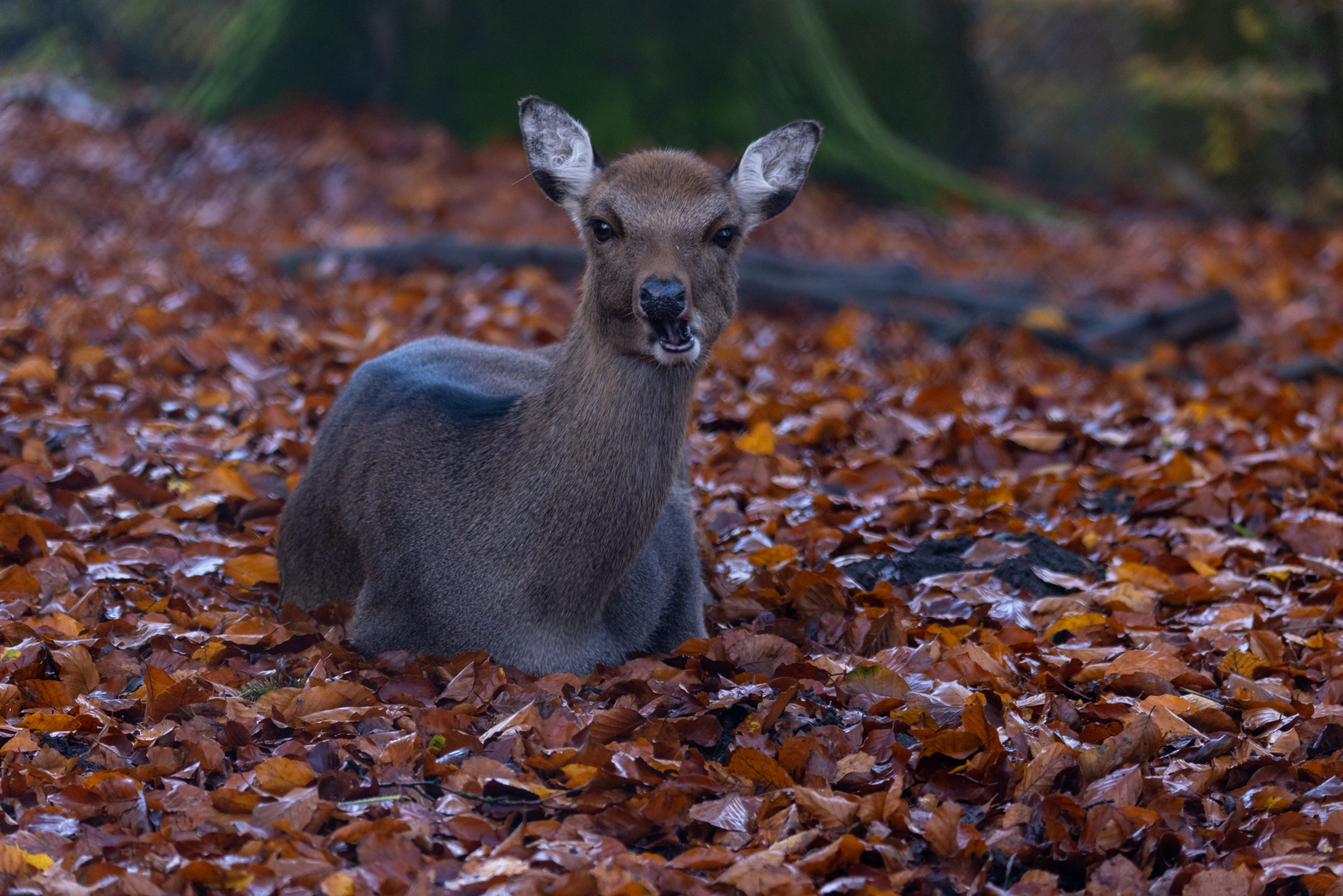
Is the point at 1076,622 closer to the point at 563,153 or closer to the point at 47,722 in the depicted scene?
the point at 563,153

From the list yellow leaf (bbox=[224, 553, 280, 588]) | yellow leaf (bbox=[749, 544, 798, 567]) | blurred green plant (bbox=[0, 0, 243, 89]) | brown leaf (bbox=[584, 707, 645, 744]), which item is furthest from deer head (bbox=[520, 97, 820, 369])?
blurred green plant (bbox=[0, 0, 243, 89])

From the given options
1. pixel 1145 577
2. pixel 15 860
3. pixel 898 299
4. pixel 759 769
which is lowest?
pixel 15 860

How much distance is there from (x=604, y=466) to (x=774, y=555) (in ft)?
4.30

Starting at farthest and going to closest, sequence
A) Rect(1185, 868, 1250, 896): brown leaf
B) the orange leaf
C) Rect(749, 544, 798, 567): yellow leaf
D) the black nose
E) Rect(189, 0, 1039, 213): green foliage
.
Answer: Rect(189, 0, 1039, 213): green foliage → the orange leaf → Rect(749, 544, 798, 567): yellow leaf → the black nose → Rect(1185, 868, 1250, 896): brown leaf

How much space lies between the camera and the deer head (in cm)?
425

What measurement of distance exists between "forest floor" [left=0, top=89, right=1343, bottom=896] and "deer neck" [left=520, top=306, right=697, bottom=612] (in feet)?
1.27

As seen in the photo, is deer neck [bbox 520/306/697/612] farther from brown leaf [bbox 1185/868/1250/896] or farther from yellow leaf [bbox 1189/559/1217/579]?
yellow leaf [bbox 1189/559/1217/579]

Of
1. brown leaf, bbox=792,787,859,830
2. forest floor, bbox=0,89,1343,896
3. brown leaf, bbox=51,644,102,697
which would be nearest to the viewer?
forest floor, bbox=0,89,1343,896

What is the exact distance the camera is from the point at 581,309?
4.67 metres

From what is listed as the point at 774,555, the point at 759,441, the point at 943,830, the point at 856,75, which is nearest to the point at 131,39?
the point at 856,75

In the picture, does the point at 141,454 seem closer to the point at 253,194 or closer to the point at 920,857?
the point at 920,857

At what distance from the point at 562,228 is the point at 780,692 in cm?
748

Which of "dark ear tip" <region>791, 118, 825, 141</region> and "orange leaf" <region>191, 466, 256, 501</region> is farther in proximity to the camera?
"orange leaf" <region>191, 466, 256, 501</region>

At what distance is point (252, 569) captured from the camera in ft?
17.6
